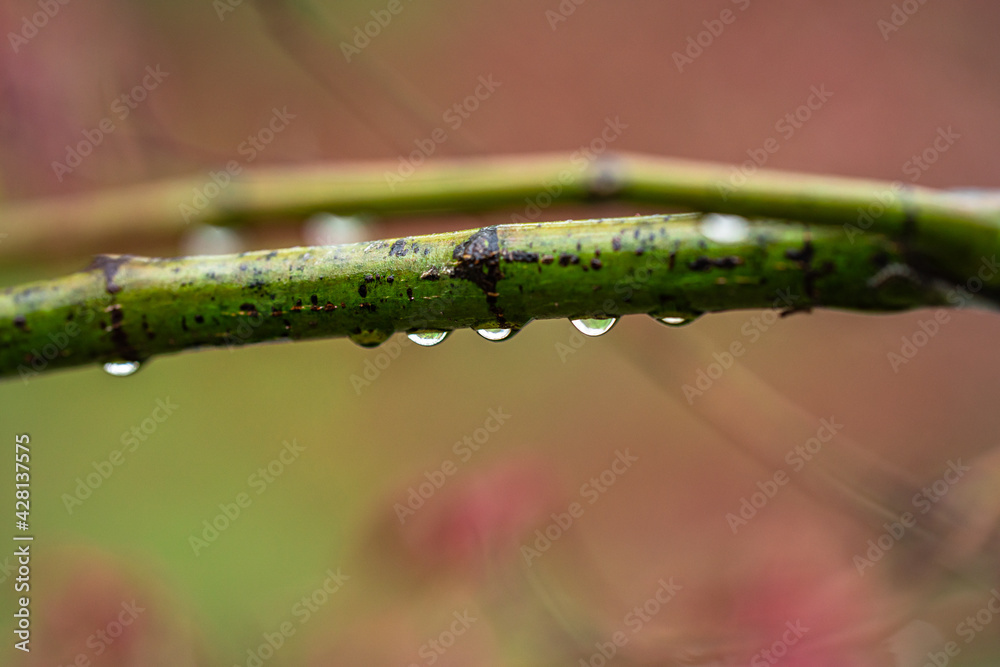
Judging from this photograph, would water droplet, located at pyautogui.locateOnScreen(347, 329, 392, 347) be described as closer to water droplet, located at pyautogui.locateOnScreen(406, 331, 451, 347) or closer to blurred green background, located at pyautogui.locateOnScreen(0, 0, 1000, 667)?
water droplet, located at pyautogui.locateOnScreen(406, 331, 451, 347)

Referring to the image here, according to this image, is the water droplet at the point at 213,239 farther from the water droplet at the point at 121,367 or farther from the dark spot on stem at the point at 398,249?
the dark spot on stem at the point at 398,249

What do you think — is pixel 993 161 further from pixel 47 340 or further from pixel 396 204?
pixel 47 340

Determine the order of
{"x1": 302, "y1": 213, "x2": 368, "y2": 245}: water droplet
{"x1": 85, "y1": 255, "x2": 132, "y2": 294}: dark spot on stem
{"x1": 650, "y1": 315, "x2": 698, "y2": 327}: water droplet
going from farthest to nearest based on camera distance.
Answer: {"x1": 302, "y1": 213, "x2": 368, "y2": 245}: water droplet < {"x1": 85, "y1": 255, "x2": 132, "y2": 294}: dark spot on stem < {"x1": 650, "y1": 315, "x2": 698, "y2": 327}: water droplet

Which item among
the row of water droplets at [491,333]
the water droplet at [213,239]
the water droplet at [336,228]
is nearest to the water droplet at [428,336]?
the row of water droplets at [491,333]

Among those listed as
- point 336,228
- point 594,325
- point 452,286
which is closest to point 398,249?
point 452,286

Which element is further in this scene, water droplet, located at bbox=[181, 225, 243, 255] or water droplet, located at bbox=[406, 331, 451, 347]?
water droplet, located at bbox=[181, 225, 243, 255]

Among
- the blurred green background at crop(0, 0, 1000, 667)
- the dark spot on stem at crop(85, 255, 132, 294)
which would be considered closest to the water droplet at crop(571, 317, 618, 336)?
the dark spot on stem at crop(85, 255, 132, 294)

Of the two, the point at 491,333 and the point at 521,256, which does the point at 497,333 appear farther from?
the point at 521,256

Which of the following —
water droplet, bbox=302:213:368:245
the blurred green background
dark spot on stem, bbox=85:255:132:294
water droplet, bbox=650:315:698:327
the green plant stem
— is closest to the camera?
the green plant stem
